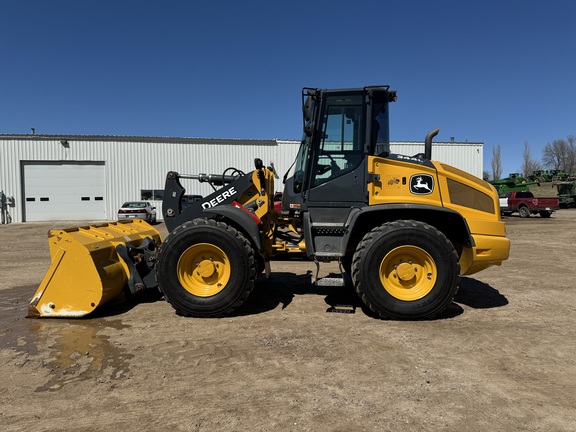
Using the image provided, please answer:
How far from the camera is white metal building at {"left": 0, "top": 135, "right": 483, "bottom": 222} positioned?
81.3ft

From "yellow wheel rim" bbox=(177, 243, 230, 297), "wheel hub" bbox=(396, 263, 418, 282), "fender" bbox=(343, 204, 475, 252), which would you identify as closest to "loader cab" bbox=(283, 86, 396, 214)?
"fender" bbox=(343, 204, 475, 252)

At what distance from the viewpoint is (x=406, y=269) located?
4844 mm

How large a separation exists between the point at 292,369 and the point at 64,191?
26.5 meters

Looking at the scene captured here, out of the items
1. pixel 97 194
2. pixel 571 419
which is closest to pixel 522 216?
pixel 571 419

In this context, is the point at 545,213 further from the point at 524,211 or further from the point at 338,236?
the point at 338,236

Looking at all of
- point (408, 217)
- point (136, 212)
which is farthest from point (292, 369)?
point (136, 212)

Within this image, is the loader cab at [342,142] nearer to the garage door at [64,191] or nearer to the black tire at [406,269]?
the black tire at [406,269]

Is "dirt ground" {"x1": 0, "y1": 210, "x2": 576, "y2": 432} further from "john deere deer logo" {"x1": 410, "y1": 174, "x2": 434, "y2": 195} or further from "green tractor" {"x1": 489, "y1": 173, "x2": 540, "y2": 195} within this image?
"green tractor" {"x1": 489, "y1": 173, "x2": 540, "y2": 195}

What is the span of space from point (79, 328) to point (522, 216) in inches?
1113

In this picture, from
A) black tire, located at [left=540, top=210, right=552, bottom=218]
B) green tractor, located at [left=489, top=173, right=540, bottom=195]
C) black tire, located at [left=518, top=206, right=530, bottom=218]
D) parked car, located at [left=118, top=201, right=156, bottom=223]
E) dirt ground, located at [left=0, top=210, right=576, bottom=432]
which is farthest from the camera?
green tractor, located at [left=489, top=173, right=540, bottom=195]

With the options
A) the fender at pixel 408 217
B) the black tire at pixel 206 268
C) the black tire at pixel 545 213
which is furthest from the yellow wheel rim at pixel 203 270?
the black tire at pixel 545 213

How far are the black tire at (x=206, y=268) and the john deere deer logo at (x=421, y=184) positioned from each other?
7.46ft

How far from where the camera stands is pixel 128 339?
13.9 feet

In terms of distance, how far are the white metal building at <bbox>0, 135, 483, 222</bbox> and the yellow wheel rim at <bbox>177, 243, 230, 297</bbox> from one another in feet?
61.7
